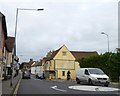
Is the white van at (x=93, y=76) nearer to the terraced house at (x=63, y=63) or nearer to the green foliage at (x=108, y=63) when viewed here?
the green foliage at (x=108, y=63)

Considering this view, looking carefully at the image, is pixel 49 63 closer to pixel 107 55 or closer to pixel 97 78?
pixel 107 55

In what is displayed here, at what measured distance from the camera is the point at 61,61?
93.5m

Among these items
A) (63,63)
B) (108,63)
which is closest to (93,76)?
(108,63)

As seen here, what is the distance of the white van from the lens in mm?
30422

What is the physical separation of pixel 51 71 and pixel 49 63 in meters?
2.98

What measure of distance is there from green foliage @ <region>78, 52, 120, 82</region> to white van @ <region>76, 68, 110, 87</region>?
1185 cm

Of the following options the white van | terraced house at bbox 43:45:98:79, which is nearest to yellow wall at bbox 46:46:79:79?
terraced house at bbox 43:45:98:79

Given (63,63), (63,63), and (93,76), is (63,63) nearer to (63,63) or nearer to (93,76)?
(63,63)

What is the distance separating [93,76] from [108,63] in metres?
17.0

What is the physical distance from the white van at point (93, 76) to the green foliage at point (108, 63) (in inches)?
467

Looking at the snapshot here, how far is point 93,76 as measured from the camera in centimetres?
3098

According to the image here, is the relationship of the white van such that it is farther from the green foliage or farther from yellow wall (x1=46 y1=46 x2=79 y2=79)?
yellow wall (x1=46 y1=46 x2=79 y2=79)

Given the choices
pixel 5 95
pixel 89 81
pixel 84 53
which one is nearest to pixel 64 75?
pixel 84 53

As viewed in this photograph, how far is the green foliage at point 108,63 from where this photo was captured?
4581 centimetres
